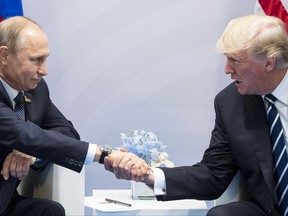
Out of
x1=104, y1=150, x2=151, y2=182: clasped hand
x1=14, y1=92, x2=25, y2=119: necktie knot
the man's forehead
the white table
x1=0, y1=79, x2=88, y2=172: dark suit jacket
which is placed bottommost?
the white table

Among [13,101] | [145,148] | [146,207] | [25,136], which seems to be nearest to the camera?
[25,136]

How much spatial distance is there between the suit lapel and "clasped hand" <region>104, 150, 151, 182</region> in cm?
50

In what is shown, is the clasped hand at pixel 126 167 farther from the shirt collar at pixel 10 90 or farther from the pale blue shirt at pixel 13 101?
the shirt collar at pixel 10 90

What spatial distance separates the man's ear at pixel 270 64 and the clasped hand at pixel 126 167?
2.30 ft

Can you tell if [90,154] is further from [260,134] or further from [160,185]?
[260,134]

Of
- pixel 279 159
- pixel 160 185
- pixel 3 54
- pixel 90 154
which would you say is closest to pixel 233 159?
pixel 279 159

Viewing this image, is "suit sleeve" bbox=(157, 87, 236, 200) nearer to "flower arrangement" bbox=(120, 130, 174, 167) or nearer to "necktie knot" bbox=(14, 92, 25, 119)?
"flower arrangement" bbox=(120, 130, 174, 167)

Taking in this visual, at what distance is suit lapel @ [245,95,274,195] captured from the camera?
2.85 metres

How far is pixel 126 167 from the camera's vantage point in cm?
300

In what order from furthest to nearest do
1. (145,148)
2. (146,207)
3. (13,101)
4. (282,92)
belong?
1. (145,148)
2. (146,207)
3. (13,101)
4. (282,92)

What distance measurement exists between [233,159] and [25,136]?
3.12 feet

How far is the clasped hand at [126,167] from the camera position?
2.98m

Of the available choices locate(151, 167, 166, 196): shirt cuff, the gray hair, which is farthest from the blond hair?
the gray hair

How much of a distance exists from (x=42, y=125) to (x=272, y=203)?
45.4 inches
